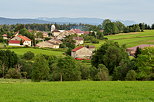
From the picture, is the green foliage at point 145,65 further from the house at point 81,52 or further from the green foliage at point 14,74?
the house at point 81,52

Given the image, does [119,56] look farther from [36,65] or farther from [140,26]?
[140,26]

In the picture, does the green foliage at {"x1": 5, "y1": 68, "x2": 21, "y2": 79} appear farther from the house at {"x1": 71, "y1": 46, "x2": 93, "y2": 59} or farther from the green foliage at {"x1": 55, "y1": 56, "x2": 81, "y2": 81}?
the house at {"x1": 71, "y1": 46, "x2": 93, "y2": 59}

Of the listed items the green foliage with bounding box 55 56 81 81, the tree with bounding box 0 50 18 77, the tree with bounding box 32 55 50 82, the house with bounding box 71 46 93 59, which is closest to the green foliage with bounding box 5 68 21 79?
the tree with bounding box 0 50 18 77

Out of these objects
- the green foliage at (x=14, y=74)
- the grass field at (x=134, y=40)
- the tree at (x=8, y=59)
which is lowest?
the green foliage at (x=14, y=74)

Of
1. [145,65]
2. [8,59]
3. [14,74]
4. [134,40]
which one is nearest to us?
[145,65]

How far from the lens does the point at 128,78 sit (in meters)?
36.5

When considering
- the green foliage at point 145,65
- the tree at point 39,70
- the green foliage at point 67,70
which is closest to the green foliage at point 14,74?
the tree at point 39,70

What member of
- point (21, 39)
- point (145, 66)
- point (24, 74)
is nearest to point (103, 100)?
point (145, 66)

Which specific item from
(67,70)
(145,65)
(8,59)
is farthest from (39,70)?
(8,59)

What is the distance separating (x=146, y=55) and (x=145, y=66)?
66.0 inches

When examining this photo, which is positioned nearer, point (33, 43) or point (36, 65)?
point (36, 65)

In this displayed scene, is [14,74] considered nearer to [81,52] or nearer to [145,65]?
[145,65]

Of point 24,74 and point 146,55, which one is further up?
point 146,55

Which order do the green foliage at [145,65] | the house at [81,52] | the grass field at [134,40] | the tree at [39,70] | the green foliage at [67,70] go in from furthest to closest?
the grass field at [134,40], the house at [81,52], the green foliage at [145,65], the tree at [39,70], the green foliage at [67,70]
